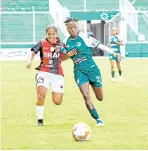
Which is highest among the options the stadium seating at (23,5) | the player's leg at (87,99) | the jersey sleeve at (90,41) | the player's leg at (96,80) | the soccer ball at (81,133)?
the stadium seating at (23,5)

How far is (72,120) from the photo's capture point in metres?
13.2

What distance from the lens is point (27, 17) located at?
50.7m

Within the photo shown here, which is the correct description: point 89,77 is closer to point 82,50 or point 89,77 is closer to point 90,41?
point 82,50

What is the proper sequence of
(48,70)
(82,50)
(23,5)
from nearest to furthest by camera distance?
1. (82,50)
2. (48,70)
3. (23,5)

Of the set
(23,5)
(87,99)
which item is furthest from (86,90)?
(23,5)

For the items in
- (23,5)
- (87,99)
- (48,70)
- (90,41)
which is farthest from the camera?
(23,5)

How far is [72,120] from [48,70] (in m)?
1.43

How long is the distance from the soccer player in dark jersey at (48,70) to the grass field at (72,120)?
568 millimetres

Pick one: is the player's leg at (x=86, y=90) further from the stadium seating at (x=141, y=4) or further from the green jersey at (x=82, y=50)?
the stadium seating at (x=141, y=4)

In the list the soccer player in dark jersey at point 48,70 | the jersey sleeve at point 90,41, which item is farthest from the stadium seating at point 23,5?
the jersey sleeve at point 90,41

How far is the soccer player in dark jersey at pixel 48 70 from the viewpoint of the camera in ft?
40.2

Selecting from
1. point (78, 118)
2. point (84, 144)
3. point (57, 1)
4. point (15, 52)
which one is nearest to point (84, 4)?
point (57, 1)

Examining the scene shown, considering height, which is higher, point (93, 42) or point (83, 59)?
point (93, 42)

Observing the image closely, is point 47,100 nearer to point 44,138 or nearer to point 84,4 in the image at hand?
point 44,138
